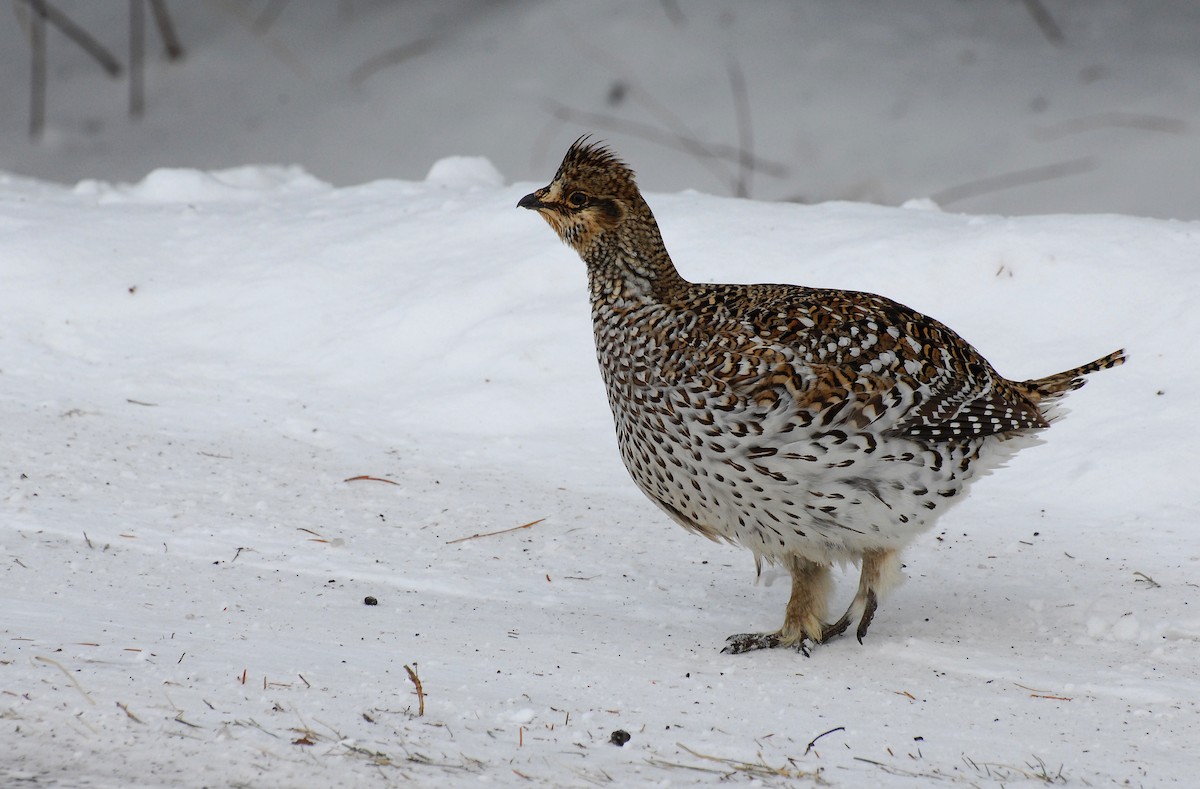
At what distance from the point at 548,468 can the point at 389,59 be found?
6.67 meters

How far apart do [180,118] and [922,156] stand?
5.90 meters

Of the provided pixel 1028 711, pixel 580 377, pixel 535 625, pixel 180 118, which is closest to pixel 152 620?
pixel 535 625

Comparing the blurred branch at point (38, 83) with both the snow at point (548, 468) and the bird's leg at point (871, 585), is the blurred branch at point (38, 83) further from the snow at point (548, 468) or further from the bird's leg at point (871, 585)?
the bird's leg at point (871, 585)

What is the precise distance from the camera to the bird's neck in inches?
158

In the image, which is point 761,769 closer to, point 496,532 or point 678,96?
point 496,532

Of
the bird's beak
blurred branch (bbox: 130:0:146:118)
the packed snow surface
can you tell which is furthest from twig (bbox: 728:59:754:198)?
the bird's beak

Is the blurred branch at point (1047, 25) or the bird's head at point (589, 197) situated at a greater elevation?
the blurred branch at point (1047, 25)

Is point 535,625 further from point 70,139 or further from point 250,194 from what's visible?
point 70,139

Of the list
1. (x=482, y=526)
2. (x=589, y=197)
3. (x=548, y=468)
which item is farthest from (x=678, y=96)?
(x=589, y=197)

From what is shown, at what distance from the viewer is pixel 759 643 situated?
150 inches

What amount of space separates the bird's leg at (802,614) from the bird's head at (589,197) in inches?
45.3

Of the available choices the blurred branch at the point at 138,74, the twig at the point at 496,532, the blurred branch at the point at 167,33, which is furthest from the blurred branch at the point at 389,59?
the twig at the point at 496,532

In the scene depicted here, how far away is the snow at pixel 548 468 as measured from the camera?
9.82ft

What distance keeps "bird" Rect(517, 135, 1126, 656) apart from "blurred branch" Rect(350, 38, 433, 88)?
736 cm
